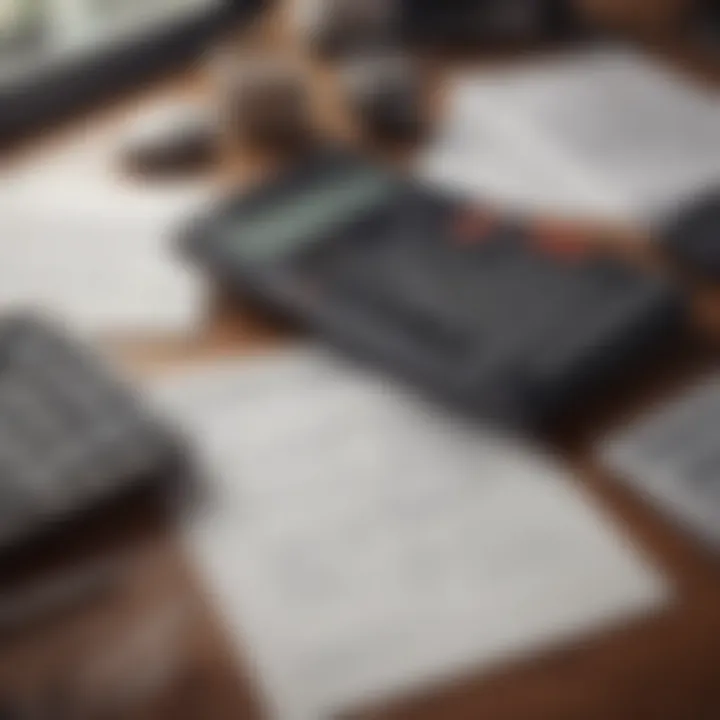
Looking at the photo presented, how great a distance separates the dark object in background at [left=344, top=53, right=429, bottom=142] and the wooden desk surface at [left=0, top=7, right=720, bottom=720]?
0.44 metres

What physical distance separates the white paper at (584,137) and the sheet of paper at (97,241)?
0.22m

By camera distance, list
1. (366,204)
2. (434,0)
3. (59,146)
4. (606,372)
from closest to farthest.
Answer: (606,372) < (366,204) < (59,146) < (434,0)

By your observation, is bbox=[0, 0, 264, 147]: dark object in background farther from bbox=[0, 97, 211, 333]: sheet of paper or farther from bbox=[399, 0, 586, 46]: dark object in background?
bbox=[399, 0, 586, 46]: dark object in background

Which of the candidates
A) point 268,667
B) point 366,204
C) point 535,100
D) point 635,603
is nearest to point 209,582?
point 268,667

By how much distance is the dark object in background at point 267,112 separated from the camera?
1.09 metres

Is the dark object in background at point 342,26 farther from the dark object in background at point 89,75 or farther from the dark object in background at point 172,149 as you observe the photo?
the dark object in background at point 89,75

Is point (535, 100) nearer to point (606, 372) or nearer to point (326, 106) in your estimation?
point (326, 106)

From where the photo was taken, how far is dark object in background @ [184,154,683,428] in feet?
2.59

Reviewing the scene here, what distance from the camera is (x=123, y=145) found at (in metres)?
1.09

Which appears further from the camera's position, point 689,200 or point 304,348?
point 689,200

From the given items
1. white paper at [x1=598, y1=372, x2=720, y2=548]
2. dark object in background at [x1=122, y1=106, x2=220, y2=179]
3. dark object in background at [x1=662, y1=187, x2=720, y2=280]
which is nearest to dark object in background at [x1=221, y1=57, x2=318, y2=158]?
dark object in background at [x1=122, y1=106, x2=220, y2=179]

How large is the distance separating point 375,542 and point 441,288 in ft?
0.69

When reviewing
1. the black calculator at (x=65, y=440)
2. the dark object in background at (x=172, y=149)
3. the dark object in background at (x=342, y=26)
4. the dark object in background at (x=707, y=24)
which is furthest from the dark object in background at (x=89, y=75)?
the dark object in background at (x=707, y=24)

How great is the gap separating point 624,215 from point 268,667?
19.3 inches
